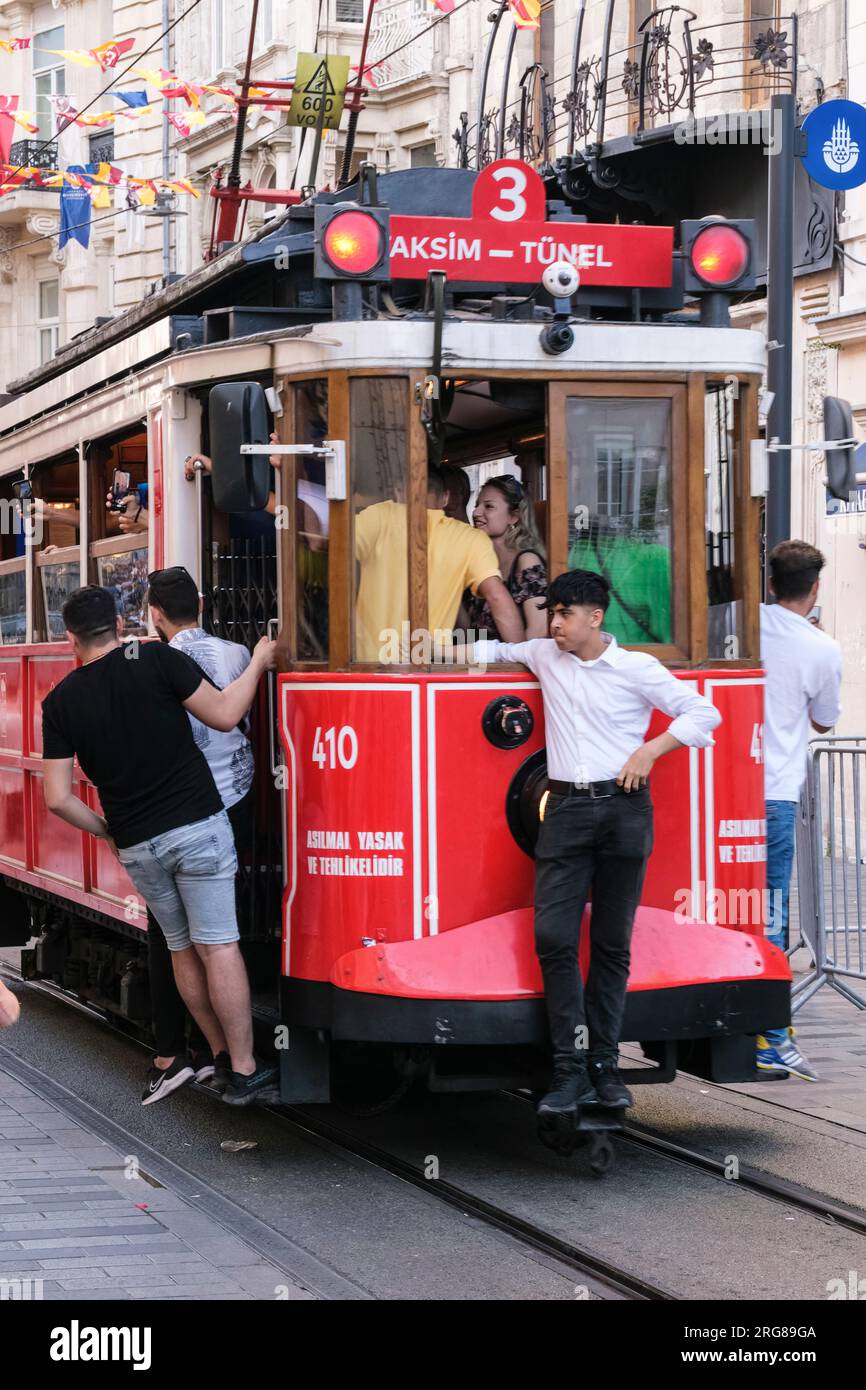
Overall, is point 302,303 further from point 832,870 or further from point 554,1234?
point 832,870

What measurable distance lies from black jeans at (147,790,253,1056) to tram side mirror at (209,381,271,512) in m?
1.38

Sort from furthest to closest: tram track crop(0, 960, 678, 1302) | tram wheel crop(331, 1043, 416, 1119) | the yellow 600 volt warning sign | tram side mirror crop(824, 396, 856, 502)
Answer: the yellow 600 volt warning sign, tram side mirror crop(824, 396, 856, 502), tram wheel crop(331, 1043, 416, 1119), tram track crop(0, 960, 678, 1302)

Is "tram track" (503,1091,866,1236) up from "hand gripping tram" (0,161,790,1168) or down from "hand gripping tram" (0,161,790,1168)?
down

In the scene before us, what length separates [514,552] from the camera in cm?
732

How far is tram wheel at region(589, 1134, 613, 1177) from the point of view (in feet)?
22.7

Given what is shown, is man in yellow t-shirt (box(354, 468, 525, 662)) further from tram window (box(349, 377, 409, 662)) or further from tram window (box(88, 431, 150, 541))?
tram window (box(88, 431, 150, 541))

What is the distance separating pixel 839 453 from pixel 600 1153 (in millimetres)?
2810

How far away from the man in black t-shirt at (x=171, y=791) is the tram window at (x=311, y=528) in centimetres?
22
